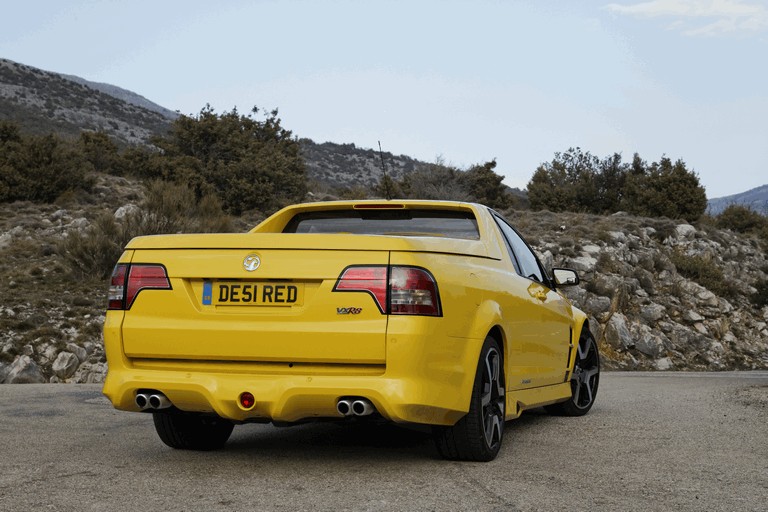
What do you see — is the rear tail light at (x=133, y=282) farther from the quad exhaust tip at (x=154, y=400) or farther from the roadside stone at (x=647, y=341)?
the roadside stone at (x=647, y=341)

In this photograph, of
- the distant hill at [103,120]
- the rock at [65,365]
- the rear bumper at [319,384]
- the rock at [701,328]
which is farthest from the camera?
the distant hill at [103,120]

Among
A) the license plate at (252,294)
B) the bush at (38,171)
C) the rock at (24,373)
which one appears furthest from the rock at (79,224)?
the license plate at (252,294)

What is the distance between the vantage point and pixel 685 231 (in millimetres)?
33375

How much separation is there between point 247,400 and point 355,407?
59cm

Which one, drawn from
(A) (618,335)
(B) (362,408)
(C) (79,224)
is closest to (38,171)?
(C) (79,224)

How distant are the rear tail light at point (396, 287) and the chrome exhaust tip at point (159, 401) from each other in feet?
3.84

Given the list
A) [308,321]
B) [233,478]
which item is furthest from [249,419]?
[308,321]

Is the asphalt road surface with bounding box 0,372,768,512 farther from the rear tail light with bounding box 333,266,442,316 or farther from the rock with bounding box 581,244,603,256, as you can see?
the rock with bounding box 581,244,603,256

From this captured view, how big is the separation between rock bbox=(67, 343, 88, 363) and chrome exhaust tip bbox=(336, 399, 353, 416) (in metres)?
11.9

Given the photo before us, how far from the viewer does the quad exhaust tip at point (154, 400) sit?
18.3 ft

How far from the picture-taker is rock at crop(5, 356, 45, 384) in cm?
1492

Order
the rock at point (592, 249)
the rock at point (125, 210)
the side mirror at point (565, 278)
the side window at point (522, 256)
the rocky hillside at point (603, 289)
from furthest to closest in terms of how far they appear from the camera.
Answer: the rock at point (592, 249) < the rock at point (125, 210) < the rocky hillside at point (603, 289) < the side mirror at point (565, 278) < the side window at point (522, 256)

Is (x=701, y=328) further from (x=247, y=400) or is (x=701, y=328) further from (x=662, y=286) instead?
(x=247, y=400)

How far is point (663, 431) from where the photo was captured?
752 cm
